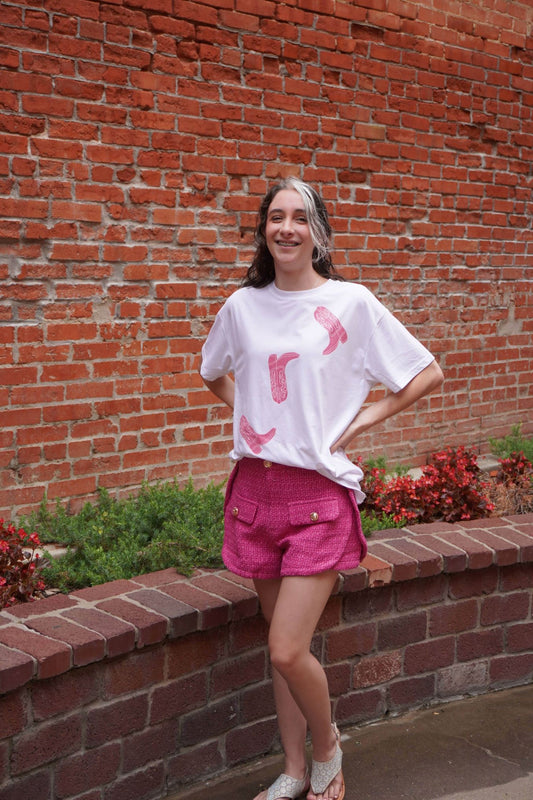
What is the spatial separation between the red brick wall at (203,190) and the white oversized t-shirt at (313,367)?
179cm

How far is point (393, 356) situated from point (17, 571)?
169cm

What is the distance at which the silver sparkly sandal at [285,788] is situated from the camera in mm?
3139

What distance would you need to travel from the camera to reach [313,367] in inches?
111

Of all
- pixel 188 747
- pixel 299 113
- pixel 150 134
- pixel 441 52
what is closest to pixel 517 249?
pixel 441 52

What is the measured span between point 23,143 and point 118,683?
2.48m

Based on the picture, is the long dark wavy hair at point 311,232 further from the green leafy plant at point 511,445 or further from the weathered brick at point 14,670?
the green leafy plant at point 511,445

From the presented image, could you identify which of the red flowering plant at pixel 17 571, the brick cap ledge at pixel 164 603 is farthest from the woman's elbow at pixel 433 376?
the red flowering plant at pixel 17 571

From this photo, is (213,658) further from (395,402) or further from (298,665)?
(395,402)

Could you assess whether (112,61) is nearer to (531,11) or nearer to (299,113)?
(299,113)

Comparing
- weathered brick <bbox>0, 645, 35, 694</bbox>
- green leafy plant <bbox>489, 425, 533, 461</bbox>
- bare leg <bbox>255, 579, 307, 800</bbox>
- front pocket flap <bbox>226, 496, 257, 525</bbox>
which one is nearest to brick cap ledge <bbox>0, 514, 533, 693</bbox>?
weathered brick <bbox>0, 645, 35, 694</bbox>

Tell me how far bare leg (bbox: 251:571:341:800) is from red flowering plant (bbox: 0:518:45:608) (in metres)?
0.99

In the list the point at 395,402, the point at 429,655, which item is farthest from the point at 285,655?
the point at 429,655

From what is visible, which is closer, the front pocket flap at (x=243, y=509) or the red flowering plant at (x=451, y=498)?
the front pocket flap at (x=243, y=509)

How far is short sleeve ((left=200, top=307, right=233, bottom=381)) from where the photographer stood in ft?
10.4
